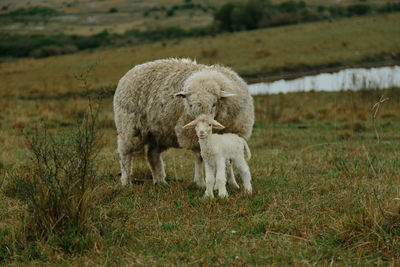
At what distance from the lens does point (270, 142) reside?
1102 cm

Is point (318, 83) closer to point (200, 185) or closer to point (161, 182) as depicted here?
point (161, 182)

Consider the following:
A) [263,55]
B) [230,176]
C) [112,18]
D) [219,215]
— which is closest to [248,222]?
[219,215]

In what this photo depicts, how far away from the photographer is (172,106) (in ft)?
20.9

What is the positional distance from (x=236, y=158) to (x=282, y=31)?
3462 centimetres

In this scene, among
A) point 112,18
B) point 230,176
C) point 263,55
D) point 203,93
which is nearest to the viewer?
point 203,93

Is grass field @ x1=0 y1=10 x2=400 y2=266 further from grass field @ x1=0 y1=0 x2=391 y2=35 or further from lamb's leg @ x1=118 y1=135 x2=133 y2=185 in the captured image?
grass field @ x1=0 y1=0 x2=391 y2=35

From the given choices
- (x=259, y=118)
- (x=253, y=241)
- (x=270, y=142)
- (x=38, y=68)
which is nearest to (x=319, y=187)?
(x=253, y=241)

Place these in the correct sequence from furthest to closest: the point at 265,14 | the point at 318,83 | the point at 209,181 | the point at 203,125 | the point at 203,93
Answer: the point at 265,14 < the point at 318,83 < the point at 203,93 < the point at 209,181 < the point at 203,125

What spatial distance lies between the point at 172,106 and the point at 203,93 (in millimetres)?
812

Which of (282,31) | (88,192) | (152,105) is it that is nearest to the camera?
(88,192)

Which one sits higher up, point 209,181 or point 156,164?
point 209,181

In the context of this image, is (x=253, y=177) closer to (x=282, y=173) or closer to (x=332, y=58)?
(x=282, y=173)

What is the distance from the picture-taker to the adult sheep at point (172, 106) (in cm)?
590

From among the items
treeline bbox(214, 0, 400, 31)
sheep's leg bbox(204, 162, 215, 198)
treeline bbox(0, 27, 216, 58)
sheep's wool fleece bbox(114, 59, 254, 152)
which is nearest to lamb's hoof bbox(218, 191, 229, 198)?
sheep's leg bbox(204, 162, 215, 198)
